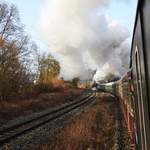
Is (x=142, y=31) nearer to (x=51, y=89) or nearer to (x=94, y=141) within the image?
(x=94, y=141)

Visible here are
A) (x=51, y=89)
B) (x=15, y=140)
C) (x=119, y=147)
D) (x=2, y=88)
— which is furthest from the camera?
(x=51, y=89)

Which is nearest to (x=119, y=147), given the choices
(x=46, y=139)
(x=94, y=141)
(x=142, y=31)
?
(x=94, y=141)

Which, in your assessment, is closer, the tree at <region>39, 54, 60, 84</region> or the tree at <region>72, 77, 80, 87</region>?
the tree at <region>39, 54, 60, 84</region>

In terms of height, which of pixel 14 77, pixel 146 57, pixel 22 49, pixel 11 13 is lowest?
pixel 146 57

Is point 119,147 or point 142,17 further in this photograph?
point 119,147

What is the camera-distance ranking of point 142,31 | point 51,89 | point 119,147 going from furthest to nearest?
point 51,89
point 119,147
point 142,31

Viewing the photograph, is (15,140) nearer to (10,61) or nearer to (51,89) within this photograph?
(10,61)

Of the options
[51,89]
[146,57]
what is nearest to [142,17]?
[146,57]

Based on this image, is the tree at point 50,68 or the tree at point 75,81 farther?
the tree at point 75,81

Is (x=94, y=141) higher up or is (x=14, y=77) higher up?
(x=14, y=77)

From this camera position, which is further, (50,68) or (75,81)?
(75,81)

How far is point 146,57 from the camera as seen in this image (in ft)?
8.96

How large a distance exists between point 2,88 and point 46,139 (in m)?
18.4

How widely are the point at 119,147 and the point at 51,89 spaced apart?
152 feet
